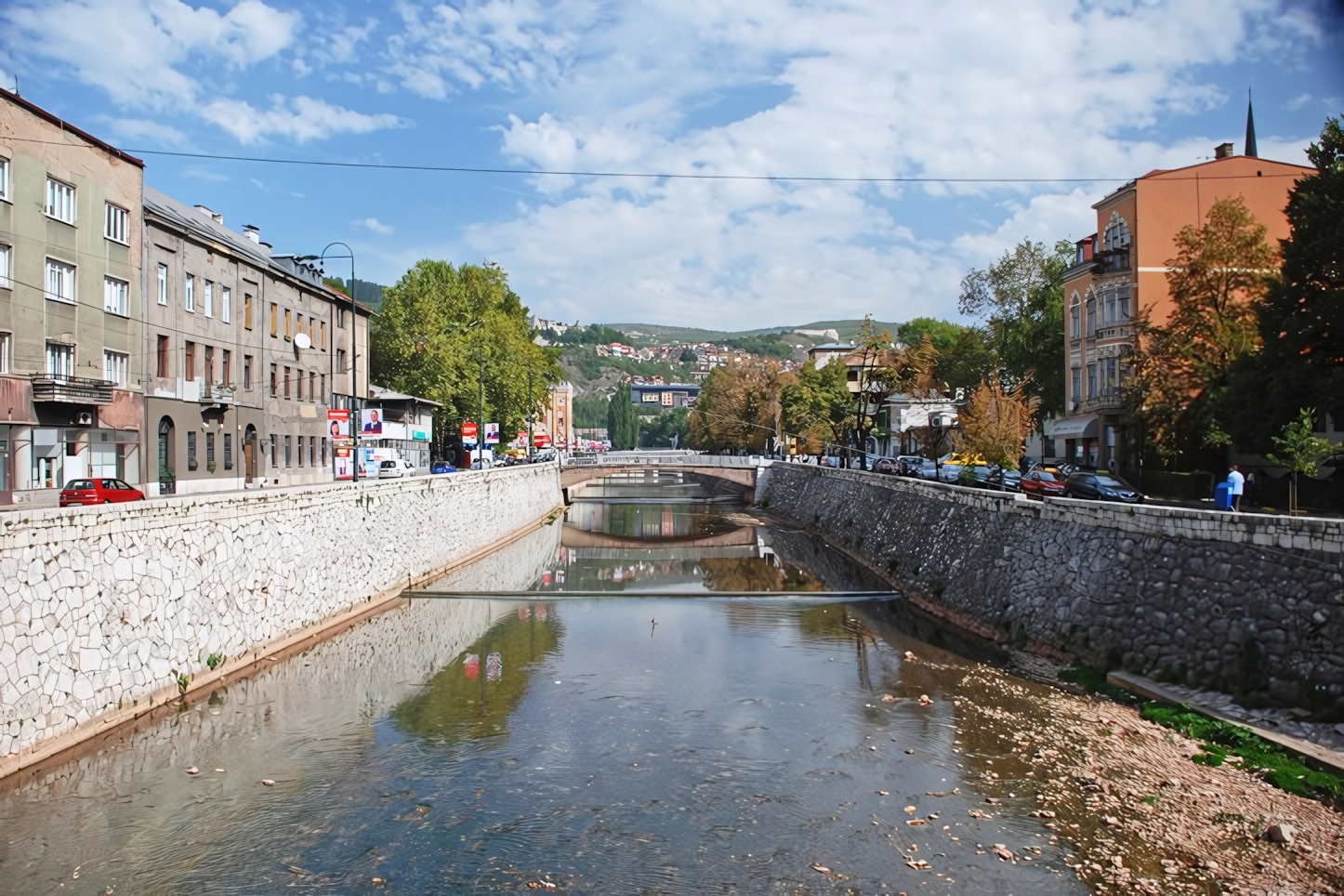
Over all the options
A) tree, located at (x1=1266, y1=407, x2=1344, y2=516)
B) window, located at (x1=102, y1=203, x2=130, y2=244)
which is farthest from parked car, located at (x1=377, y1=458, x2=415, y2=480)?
tree, located at (x1=1266, y1=407, x2=1344, y2=516)

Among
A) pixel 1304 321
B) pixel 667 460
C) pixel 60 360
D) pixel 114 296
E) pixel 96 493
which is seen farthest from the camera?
pixel 667 460

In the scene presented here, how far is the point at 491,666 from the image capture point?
2206cm

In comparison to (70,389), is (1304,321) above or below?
above

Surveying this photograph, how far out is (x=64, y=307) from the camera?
3189 centimetres

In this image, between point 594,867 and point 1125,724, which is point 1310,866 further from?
point 594,867

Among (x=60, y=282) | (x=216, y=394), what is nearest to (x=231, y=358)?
(x=216, y=394)

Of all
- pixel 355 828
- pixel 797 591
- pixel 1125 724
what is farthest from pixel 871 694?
pixel 797 591

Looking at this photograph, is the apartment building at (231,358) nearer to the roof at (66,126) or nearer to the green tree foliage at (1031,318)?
the roof at (66,126)

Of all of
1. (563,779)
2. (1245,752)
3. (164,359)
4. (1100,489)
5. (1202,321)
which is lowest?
(563,779)

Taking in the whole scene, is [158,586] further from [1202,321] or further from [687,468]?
[687,468]

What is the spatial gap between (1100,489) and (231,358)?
34435 mm

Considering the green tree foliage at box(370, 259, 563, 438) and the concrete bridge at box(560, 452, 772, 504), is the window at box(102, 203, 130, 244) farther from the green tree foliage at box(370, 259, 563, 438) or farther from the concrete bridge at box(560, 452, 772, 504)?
the concrete bridge at box(560, 452, 772, 504)

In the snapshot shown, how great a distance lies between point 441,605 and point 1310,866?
23297 mm

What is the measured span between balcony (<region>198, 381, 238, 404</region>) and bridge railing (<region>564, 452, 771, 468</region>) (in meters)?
36.8
